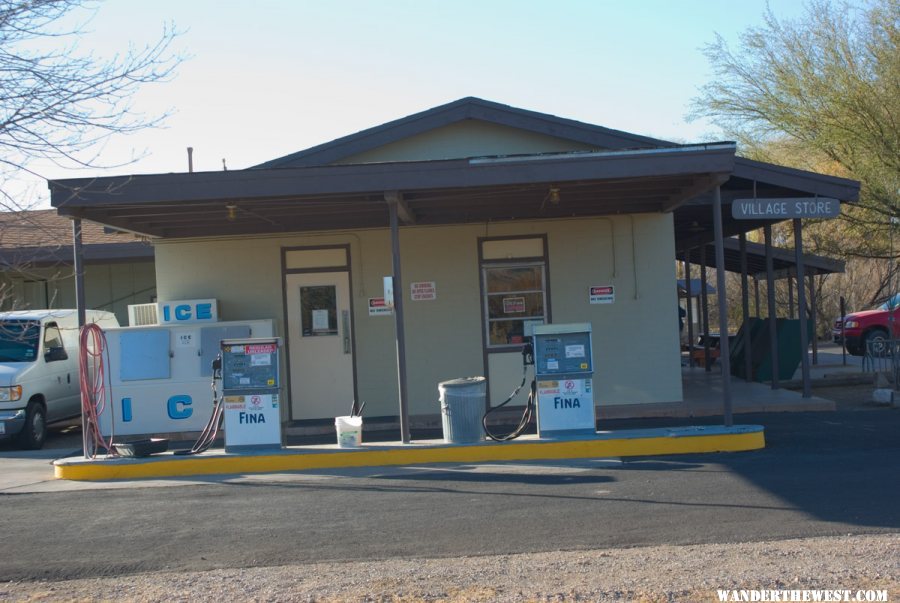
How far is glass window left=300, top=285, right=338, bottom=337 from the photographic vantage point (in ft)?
47.5

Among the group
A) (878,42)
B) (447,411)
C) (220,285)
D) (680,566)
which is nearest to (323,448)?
(447,411)

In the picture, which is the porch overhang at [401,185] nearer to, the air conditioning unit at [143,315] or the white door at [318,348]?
the white door at [318,348]

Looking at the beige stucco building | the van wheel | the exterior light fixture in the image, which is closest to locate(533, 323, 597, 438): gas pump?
the exterior light fixture

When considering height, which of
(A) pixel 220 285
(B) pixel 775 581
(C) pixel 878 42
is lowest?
(B) pixel 775 581

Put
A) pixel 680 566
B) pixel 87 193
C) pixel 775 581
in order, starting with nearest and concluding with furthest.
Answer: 1. pixel 775 581
2. pixel 680 566
3. pixel 87 193

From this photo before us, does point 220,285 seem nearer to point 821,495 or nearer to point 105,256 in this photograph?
Result: point 105,256

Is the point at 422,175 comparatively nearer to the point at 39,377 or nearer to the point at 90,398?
the point at 90,398

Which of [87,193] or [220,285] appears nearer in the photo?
[87,193]

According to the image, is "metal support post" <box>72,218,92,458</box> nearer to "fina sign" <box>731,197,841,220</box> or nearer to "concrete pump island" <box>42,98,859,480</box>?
"concrete pump island" <box>42,98,859,480</box>

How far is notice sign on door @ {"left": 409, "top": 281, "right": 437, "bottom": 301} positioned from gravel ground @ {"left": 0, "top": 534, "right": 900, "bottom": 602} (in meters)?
7.84

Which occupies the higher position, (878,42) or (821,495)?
(878,42)

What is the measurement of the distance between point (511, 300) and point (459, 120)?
9.68 ft

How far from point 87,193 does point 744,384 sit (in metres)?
11.8

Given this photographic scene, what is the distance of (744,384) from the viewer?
1662cm
